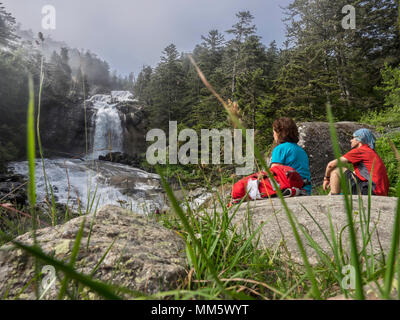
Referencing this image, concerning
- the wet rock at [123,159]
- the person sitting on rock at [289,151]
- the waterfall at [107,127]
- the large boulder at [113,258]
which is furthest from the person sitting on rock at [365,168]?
the waterfall at [107,127]

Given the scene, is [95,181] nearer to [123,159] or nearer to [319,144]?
[319,144]

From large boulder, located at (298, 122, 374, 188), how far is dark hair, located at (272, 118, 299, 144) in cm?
398

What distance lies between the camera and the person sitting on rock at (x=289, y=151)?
3.38 metres

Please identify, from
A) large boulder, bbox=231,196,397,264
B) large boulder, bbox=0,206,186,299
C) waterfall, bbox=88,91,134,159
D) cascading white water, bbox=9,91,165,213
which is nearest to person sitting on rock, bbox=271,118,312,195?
large boulder, bbox=231,196,397,264

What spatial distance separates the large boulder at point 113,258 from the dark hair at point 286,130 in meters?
2.92

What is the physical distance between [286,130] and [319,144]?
469 centimetres

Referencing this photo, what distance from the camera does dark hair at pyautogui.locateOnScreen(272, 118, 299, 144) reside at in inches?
139

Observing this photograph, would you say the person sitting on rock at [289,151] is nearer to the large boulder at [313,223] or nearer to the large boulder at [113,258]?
the large boulder at [313,223]

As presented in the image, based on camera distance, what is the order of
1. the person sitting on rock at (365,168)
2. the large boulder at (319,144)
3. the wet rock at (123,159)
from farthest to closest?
1. the wet rock at (123,159)
2. the large boulder at (319,144)
3. the person sitting on rock at (365,168)

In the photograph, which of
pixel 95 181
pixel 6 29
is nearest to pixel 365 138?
pixel 95 181

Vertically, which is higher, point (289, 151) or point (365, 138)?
point (365, 138)

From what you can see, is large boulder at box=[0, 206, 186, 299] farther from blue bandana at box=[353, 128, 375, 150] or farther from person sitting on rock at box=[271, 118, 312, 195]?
blue bandana at box=[353, 128, 375, 150]

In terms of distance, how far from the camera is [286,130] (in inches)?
139
